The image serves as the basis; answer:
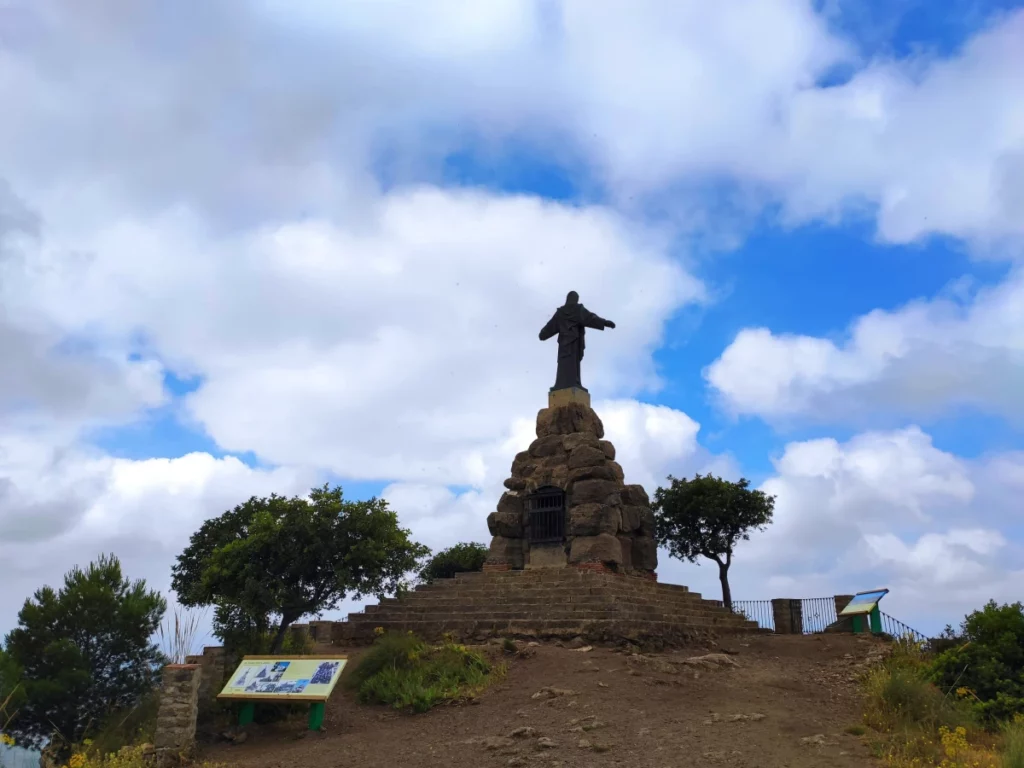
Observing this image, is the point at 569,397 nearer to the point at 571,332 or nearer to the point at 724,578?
the point at 571,332

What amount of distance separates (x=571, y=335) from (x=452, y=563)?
45.0 ft

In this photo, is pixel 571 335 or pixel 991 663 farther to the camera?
pixel 571 335

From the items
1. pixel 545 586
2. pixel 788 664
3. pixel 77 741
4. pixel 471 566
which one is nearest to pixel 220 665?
pixel 77 741

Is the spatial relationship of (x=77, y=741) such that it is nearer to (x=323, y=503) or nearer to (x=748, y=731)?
(x=323, y=503)

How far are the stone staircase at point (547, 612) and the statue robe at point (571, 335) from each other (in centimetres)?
530

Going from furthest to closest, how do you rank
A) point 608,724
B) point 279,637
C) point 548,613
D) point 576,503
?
point 576,503 → point 548,613 → point 279,637 → point 608,724

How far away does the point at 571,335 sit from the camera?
21391 millimetres

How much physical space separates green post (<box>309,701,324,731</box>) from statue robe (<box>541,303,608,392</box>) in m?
11.4

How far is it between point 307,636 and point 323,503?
3.19 m

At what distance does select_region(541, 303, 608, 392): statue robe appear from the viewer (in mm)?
21109

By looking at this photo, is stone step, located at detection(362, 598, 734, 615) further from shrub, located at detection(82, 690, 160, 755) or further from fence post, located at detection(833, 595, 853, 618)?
shrub, located at detection(82, 690, 160, 755)

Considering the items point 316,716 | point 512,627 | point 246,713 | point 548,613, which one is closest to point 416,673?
point 316,716

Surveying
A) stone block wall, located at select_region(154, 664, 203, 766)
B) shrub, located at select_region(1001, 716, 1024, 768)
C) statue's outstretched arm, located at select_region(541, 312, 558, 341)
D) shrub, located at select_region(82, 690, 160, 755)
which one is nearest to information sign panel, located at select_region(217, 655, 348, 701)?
stone block wall, located at select_region(154, 664, 203, 766)

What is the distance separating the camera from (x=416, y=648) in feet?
43.8
